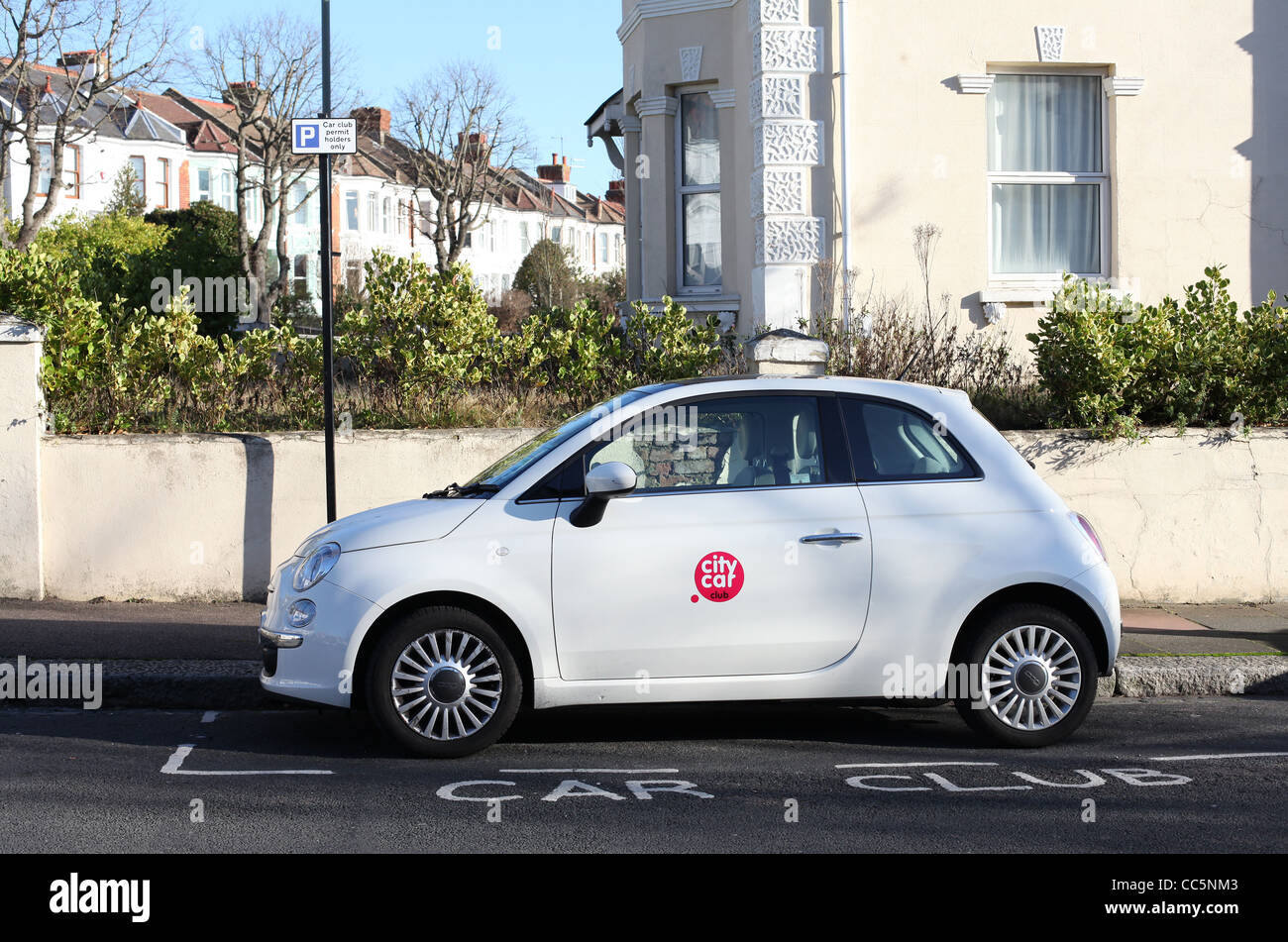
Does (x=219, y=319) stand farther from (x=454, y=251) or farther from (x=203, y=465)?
(x=454, y=251)

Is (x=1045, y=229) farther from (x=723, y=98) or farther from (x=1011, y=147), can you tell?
(x=723, y=98)

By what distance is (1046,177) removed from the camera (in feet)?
43.1

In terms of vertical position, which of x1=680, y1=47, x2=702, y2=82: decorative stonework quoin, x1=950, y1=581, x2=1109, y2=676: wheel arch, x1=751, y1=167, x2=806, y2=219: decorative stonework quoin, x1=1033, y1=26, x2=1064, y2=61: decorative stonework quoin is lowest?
x1=950, y1=581, x2=1109, y2=676: wheel arch

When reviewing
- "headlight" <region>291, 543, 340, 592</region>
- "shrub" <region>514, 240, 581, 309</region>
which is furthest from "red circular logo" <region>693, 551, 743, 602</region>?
"shrub" <region>514, 240, 581, 309</region>

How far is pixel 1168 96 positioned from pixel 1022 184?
1.51 metres

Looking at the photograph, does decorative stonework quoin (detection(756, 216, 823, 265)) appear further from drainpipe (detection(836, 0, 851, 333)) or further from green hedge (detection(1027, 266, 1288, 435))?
green hedge (detection(1027, 266, 1288, 435))

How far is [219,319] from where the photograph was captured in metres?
22.8

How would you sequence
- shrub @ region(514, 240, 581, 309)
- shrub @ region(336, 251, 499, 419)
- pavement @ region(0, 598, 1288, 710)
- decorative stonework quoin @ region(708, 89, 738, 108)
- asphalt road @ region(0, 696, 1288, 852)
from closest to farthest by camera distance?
asphalt road @ region(0, 696, 1288, 852), pavement @ region(0, 598, 1288, 710), shrub @ region(336, 251, 499, 419), decorative stonework quoin @ region(708, 89, 738, 108), shrub @ region(514, 240, 581, 309)

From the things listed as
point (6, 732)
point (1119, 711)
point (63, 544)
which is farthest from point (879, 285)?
point (6, 732)

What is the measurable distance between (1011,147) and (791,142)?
7.19 ft

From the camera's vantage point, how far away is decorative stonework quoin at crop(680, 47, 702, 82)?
46.2ft

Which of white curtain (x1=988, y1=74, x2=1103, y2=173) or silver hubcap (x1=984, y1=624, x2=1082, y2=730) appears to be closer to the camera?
silver hubcap (x1=984, y1=624, x2=1082, y2=730)

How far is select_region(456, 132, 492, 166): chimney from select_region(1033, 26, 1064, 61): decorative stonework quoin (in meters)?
46.9

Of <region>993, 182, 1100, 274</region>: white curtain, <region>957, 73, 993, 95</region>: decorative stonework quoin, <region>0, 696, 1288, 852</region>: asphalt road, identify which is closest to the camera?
<region>0, 696, 1288, 852</region>: asphalt road
